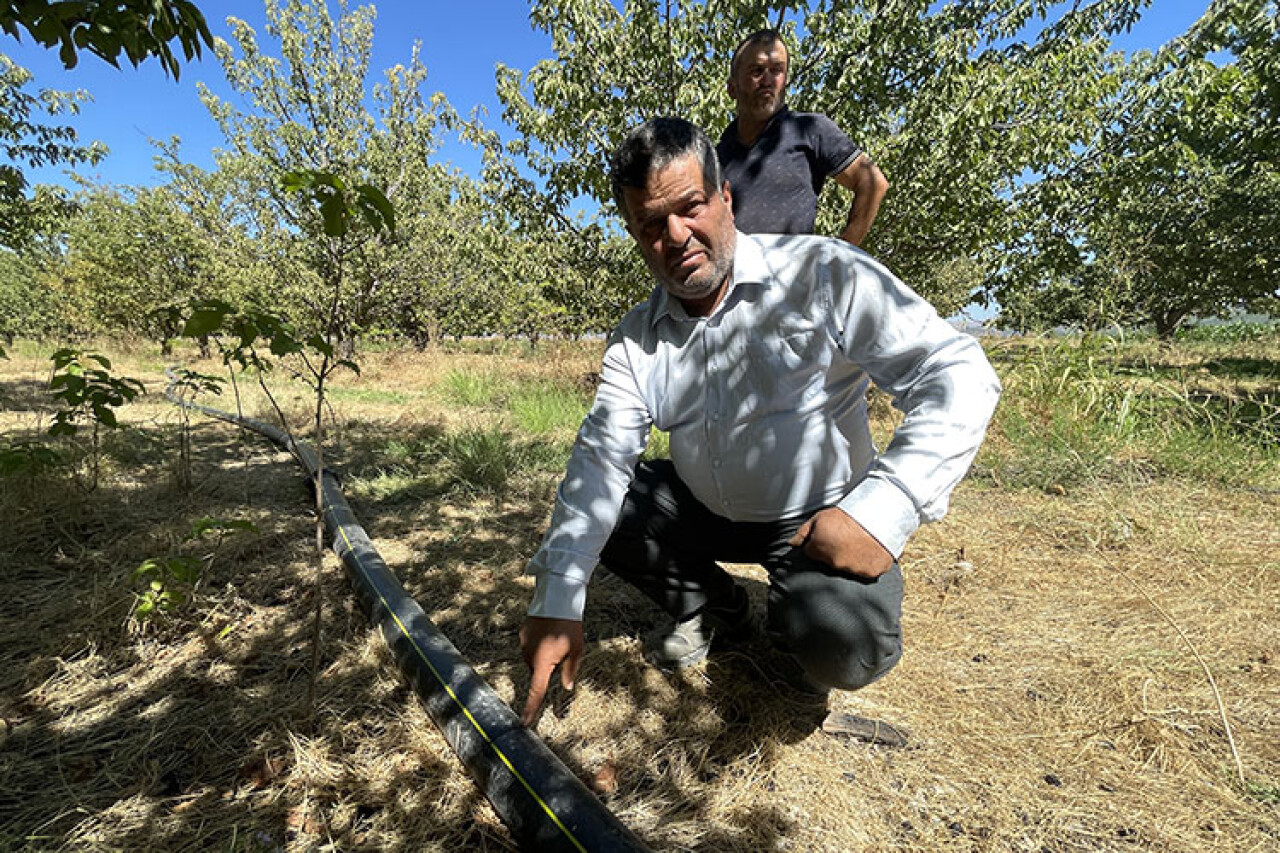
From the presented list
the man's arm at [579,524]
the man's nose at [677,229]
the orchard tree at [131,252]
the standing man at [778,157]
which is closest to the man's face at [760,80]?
the standing man at [778,157]

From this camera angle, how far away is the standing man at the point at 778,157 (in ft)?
7.55

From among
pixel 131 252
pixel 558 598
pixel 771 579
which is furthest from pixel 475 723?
pixel 131 252

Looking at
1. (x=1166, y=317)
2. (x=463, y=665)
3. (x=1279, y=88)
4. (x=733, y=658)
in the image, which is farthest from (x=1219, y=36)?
(x=1166, y=317)

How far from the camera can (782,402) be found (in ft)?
4.82

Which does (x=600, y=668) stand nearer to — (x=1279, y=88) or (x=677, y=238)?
(x=677, y=238)

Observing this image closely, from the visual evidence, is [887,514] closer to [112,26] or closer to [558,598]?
[558,598]

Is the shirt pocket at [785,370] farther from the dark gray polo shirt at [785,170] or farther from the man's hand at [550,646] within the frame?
the dark gray polo shirt at [785,170]

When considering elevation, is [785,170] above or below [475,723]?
above

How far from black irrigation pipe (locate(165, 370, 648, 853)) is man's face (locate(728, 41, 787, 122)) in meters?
2.45

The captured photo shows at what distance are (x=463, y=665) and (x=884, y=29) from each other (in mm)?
5786

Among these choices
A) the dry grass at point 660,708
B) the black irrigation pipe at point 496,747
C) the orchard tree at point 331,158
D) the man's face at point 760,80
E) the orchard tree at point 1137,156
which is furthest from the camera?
the orchard tree at point 331,158

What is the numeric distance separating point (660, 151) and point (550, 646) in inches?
50.3

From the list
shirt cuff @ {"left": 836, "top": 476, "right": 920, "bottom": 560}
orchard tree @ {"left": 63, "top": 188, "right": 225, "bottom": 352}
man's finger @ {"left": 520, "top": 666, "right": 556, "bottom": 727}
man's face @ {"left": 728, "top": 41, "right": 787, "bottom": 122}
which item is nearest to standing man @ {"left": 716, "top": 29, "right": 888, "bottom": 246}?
man's face @ {"left": 728, "top": 41, "right": 787, "bottom": 122}

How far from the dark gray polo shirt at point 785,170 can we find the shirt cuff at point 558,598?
1.74m
